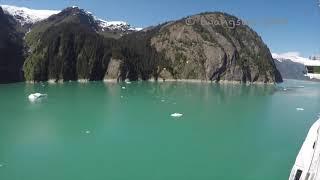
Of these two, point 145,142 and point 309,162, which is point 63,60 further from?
point 309,162

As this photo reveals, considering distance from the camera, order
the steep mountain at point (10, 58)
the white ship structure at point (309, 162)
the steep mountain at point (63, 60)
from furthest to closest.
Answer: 1. the steep mountain at point (63, 60)
2. the steep mountain at point (10, 58)
3. the white ship structure at point (309, 162)

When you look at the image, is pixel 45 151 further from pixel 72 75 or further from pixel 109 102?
pixel 72 75

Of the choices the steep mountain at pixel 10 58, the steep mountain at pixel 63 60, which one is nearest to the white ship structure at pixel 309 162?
the steep mountain at pixel 10 58

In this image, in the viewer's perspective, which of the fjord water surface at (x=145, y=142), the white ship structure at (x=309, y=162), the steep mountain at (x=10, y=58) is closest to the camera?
the white ship structure at (x=309, y=162)

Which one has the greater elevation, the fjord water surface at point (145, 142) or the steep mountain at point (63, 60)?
the steep mountain at point (63, 60)

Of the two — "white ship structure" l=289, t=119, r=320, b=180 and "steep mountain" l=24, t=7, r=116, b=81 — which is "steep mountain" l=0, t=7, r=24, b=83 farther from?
"white ship structure" l=289, t=119, r=320, b=180

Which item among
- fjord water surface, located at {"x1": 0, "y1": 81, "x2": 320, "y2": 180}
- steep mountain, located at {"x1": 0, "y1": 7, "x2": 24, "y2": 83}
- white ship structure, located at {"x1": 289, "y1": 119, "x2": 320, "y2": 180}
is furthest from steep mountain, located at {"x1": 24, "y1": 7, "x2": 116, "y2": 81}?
white ship structure, located at {"x1": 289, "y1": 119, "x2": 320, "y2": 180}

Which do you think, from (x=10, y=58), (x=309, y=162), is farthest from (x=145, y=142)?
(x=10, y=58)

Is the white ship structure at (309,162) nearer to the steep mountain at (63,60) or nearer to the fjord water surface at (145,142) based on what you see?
the fjord water surface at (145,142)

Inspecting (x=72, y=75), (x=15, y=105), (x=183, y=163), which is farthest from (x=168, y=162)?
(x=72, y=75)
